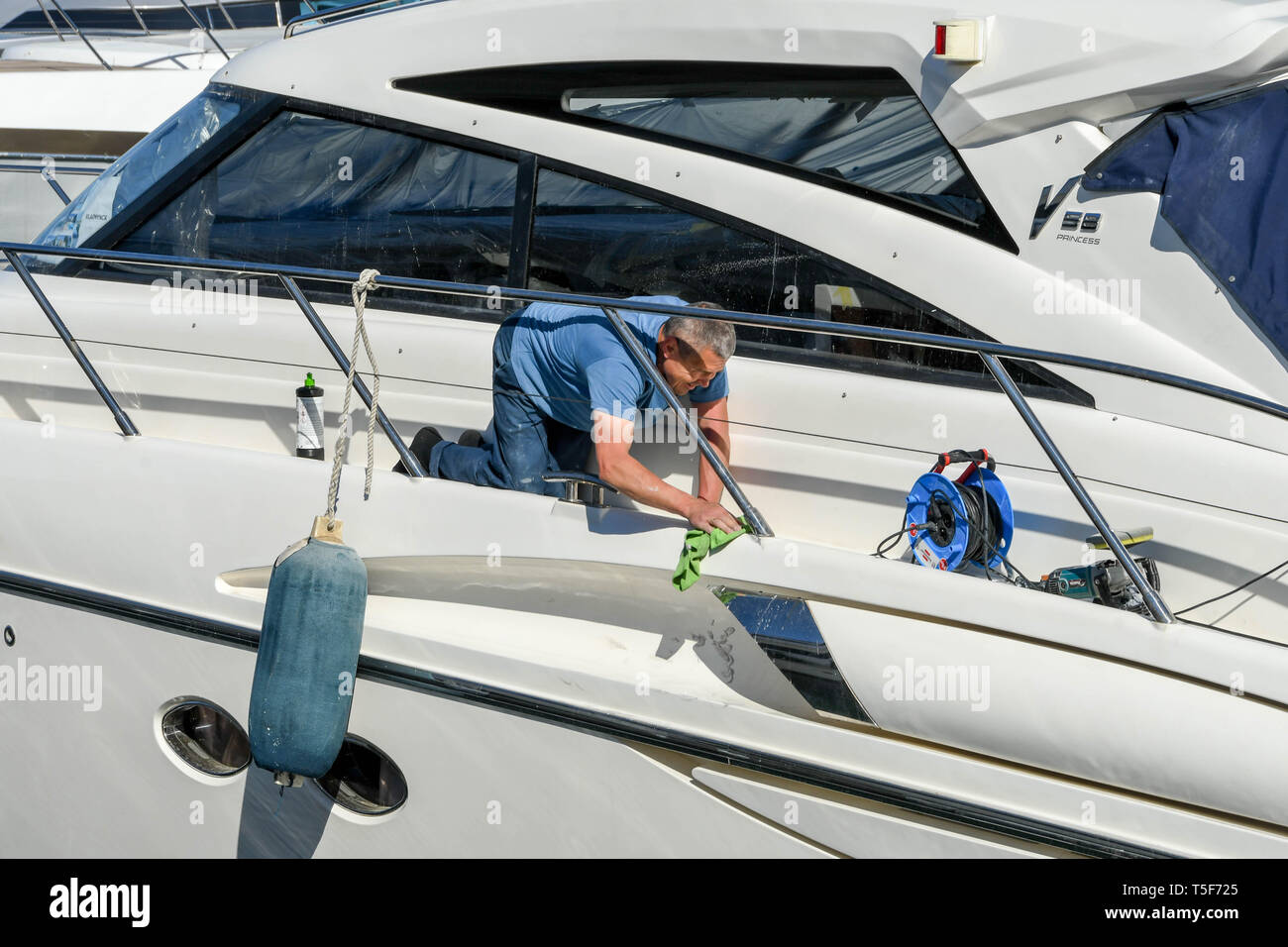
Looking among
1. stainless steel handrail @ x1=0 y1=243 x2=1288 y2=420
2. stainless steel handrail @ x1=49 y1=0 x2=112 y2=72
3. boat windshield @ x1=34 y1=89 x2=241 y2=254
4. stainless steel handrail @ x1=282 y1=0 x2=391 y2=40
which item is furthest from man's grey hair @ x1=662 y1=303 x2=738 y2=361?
stainless steel handrail @ x1=49 y1=0 x2=112 y2=72

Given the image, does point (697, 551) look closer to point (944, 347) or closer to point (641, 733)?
point (641, 733)

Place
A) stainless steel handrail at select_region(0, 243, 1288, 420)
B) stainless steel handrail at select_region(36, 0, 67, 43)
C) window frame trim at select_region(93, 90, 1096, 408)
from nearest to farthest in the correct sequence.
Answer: stainless steel handrail at select_region(0, 243, 1288, 420) < window frame trim at select_region(93, 90, 1096, 408) < stainless steel handrail at select_region(36, 0, 67, 43)

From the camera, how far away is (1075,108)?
9.11ft

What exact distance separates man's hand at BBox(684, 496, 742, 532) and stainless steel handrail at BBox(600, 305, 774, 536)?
4 cm

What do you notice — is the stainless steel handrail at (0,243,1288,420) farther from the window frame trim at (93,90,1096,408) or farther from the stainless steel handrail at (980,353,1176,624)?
the window frame trim at (93,90,1096,408)

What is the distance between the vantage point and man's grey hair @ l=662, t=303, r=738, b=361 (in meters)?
2.62

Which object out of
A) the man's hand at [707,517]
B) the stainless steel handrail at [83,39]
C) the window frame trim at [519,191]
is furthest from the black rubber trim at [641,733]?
the stainless steel handrail at [83,39]

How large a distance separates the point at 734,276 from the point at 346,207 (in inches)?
50.6

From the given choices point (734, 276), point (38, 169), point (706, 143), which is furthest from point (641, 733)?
point (38, 169)

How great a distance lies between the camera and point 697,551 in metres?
2.48

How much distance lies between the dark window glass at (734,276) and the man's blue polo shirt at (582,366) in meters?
0.24

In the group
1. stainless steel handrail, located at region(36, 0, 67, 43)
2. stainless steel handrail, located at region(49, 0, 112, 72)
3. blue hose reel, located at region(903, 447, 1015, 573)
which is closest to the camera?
blue hose reel, located at region(903, 447, 1015, 573)
